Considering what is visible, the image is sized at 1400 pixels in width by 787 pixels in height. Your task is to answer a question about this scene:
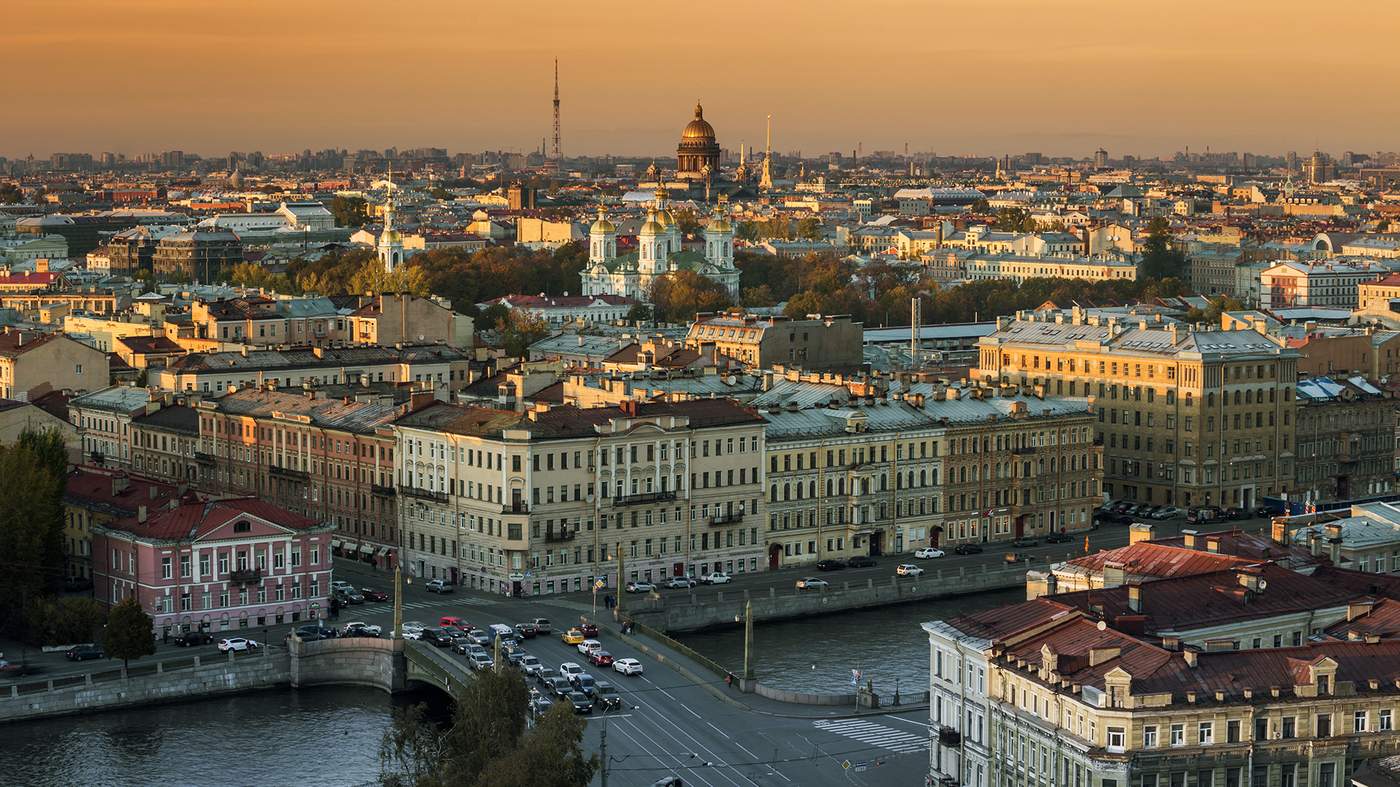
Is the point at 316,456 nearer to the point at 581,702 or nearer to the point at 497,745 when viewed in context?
the point at 581,702

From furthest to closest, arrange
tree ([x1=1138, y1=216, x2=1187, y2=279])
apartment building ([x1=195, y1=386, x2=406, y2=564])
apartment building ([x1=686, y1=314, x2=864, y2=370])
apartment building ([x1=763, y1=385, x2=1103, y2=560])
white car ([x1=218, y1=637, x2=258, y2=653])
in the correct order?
tree ([x1=1138, y1=216, x2=1187, y2=279]) → apartment building ([x1=686, y1=314, x2=864, y2=370]) → apartment building ([x1=763, y1=385, x2=1103, y2=560]) → apartment building ([x1=195, y1=386, x2=406, y2=564]) → white car ([x1=218, y1=637, x2=258, y2=653])

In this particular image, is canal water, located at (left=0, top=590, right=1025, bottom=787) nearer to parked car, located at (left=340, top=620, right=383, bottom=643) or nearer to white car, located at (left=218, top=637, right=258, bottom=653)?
white car, located at (left=218, top=637, right=258, bottom=653)

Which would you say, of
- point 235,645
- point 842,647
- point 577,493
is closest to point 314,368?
point 577,493

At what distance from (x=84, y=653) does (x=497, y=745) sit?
14149 millimetres

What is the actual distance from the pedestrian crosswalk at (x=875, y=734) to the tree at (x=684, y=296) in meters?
66.1

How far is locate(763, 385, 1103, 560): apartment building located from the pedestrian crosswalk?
48.1ft

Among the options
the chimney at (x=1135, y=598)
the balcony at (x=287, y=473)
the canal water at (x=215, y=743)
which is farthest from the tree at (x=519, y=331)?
the chimney at (x=1135, y=598)

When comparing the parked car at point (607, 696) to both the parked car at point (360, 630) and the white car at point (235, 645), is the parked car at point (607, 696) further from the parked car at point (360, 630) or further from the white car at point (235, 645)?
the white car at point (235, 645)

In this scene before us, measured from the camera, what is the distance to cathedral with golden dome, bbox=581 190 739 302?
11931 cm

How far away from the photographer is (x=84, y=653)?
1743 inches

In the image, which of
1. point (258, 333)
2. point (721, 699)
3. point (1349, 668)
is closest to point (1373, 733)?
point (1349, 668)

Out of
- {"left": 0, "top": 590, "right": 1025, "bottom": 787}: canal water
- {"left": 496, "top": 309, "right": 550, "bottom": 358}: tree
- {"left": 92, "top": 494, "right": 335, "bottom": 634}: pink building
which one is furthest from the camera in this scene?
{"left": 496, "top": 309, "right": 550, "bottom": 358}: tree

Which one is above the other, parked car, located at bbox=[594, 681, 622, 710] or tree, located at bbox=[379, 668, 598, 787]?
tree, located at bbox=[379, 668, 598, 787]

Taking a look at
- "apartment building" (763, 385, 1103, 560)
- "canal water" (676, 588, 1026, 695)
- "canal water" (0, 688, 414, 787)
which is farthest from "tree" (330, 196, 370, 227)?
"canal water" (0, 688, 414, 787)
